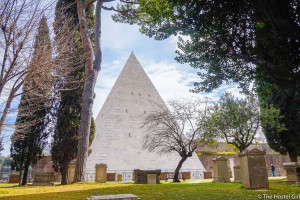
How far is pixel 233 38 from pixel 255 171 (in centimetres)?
440

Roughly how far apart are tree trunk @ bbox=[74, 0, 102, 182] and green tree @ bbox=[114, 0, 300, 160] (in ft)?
15.2

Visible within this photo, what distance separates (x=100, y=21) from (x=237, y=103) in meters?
12.1

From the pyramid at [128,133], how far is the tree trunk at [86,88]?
28.1 feet

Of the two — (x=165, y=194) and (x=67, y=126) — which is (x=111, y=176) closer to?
(x=67, y=126)

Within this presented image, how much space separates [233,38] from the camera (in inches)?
282

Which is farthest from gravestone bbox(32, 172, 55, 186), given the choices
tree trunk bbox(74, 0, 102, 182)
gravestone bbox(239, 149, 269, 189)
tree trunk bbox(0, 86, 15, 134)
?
gravestone bbox(239, 149, 269, 189)

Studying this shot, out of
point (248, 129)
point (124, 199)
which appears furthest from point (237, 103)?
point (124, 199)

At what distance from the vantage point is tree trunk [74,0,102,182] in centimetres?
1008

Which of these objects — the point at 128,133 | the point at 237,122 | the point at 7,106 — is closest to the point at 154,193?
the point at 7,106

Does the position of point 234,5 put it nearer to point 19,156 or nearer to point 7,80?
point 7,80

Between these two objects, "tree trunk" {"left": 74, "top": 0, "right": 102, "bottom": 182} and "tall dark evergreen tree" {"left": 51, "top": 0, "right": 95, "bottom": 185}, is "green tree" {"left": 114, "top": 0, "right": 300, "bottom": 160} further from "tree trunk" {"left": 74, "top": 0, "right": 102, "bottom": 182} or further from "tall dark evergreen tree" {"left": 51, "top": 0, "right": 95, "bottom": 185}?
"tall dark evergreen tree" {"left": 51, "top": 0, "right": 95, "bottom": 185}

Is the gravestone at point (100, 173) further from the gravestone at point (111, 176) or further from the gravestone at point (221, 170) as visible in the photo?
the gravestone at point (221, 170)

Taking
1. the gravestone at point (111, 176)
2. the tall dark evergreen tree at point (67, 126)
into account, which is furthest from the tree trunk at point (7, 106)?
the gravestone at point (111, 176)

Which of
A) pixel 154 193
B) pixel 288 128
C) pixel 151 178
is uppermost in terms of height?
pixel 288 128
